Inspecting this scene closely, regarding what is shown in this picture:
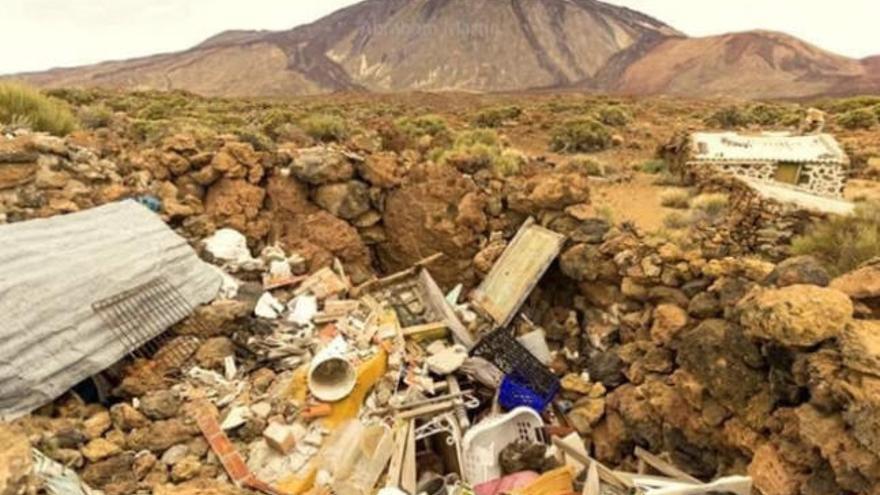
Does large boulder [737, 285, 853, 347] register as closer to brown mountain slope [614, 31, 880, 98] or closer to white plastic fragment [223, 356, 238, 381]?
white plastic fragment [223, 356, 238, 381]

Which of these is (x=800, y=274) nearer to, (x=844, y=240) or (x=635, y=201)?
(x=844, y=240)

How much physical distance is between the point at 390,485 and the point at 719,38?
68268mm

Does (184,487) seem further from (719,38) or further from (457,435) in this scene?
(719,38)

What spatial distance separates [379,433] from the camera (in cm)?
533

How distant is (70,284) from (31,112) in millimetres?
5452

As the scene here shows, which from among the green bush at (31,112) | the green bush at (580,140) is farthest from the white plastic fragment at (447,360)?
the green bush at (580,140)

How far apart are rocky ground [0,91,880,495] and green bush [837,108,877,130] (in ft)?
41.0

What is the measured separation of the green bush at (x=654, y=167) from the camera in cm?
1213

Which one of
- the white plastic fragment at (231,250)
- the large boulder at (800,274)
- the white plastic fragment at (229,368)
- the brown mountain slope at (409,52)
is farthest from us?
A: the brown mountain slope at (409,52)

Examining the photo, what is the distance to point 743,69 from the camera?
5506 centimetres

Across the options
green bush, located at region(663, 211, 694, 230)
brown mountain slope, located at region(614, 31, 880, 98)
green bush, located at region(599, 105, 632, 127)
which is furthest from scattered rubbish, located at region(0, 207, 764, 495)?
brown mountain slope, located at region(614, 31, 880, 98)

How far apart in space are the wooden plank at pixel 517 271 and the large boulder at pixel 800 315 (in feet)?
9.24

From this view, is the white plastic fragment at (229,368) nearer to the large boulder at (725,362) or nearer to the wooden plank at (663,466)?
the wooden plank at (663,466)

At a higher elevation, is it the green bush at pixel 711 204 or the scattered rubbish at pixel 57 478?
the green bush at pixel 711 204
